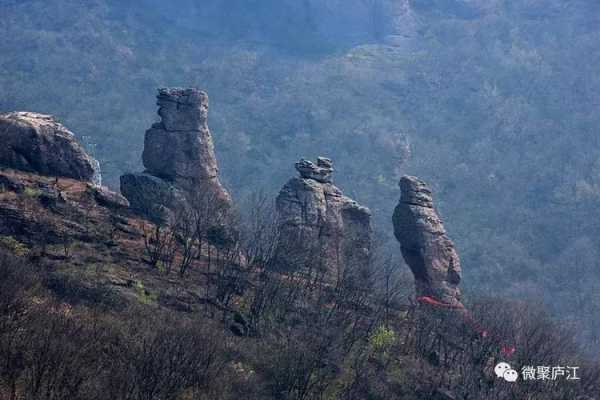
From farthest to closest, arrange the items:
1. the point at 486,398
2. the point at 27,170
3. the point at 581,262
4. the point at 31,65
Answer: the point at 31,65 → the point at 581,262 → the point at 27,170 → the point at 486,398

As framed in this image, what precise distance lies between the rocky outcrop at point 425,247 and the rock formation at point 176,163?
14400mm

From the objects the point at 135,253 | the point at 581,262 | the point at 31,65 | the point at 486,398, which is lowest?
the point at 486,398

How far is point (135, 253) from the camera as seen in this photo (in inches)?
1490

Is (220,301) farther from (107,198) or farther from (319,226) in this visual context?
(319,226)

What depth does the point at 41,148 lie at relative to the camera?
4166 cm

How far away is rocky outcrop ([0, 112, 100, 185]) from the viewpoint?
133 feet

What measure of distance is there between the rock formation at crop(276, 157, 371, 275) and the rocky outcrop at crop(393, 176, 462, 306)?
3318 millimetres

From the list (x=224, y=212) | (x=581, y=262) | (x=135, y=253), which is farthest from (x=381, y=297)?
(x=581, y=262)

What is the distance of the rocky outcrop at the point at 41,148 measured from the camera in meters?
40.6

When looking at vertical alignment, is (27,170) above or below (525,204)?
below

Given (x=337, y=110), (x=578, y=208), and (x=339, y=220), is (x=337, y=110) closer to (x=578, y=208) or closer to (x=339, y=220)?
(x=578, y=208)

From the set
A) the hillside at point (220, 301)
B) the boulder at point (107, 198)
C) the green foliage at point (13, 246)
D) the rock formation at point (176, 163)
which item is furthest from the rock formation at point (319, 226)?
the green foliage at point (13, 246)

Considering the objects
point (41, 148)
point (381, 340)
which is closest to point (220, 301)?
point (381, 340)

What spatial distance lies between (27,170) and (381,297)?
87.5 ft
